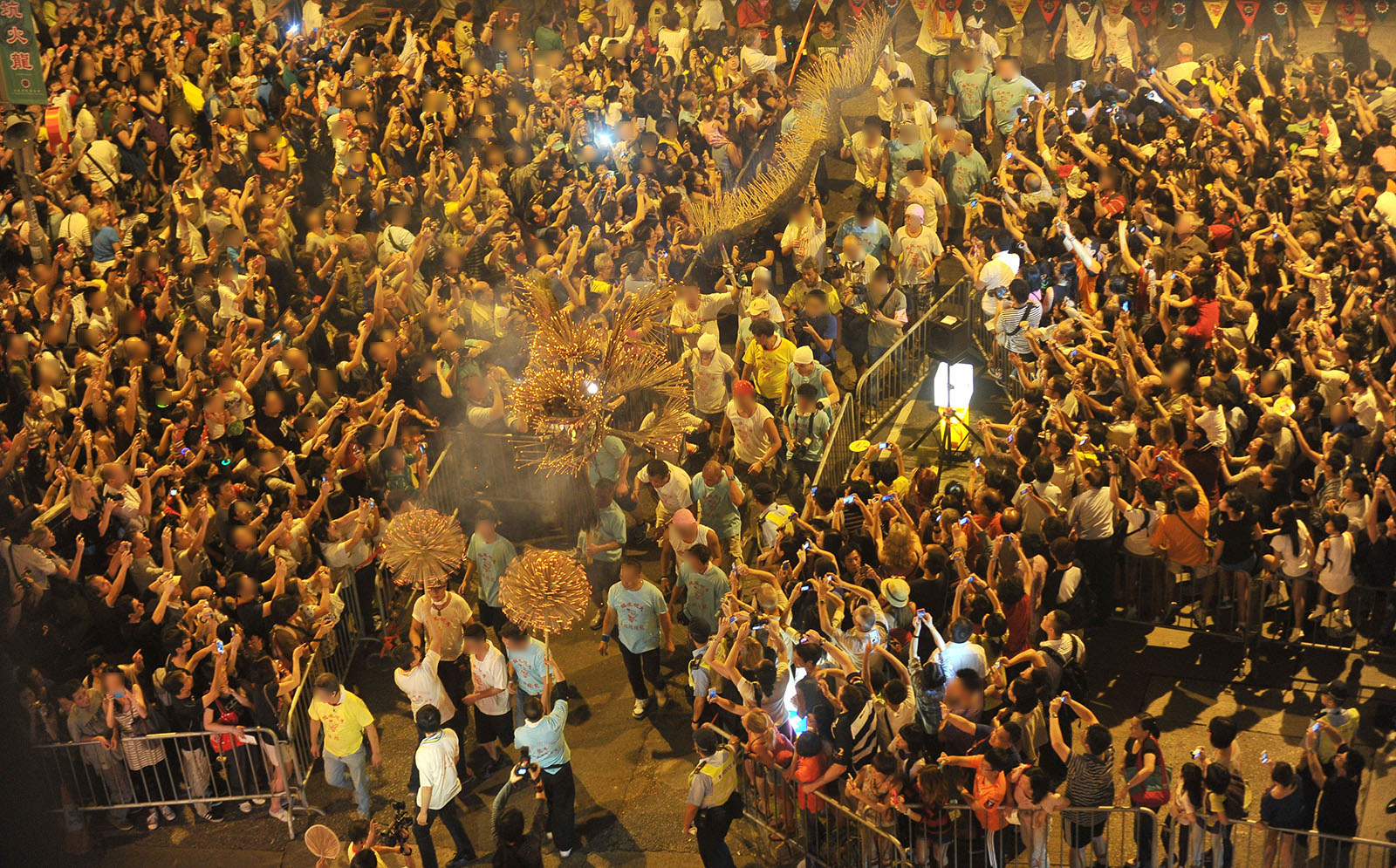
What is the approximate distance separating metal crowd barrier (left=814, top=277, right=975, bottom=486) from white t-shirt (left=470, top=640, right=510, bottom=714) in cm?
355

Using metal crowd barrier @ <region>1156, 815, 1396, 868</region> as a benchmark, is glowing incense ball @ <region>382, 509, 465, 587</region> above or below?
above

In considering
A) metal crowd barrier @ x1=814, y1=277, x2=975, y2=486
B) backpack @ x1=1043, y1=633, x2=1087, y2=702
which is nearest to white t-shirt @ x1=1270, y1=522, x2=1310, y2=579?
backpack @ x1=1043, y1=633, x2=1087, y2=702

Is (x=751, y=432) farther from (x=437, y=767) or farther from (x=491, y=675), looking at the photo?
(x=437, y=767)

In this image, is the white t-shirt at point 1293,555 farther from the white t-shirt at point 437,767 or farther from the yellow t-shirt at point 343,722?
the yellow t-shirt at point 343,722

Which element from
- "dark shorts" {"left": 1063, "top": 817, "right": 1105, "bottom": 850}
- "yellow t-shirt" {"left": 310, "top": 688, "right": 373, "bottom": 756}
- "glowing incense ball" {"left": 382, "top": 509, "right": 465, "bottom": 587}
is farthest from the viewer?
"glowing incense ball" {"left": 382, "top": 509, "right": 465, "bottom": 587}

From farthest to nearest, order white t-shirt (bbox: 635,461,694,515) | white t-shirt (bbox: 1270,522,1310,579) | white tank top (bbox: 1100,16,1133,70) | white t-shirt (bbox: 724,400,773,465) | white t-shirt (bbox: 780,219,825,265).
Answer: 1. white tank top (bbox: 1100,16,1133,70)
2. white t-shirt (bbox: 780,219,825,265)
3. white t-shirt (bbox: 724,400,773,465)
4. white t-shirt (bbox: 635,461,694,515)
5. white t-shirt (bbox: 1270,522,1310,579)

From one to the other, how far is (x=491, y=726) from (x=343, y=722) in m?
1.21

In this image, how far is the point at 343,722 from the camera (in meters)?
9.78

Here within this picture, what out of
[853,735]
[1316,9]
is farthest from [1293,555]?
[1316,9]

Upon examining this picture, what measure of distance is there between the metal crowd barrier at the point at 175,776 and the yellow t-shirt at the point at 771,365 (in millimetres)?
5511

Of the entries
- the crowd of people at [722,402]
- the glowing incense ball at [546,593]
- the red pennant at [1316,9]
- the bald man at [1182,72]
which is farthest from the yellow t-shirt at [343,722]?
the red pennant at [1316,9]

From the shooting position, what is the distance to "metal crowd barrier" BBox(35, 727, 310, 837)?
1009cm

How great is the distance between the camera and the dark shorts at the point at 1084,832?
29.0 feet

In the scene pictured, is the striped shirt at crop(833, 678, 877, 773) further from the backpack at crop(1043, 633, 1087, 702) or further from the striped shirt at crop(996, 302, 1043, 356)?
the striped shirt at crop(996, 302, 1043, 356)
